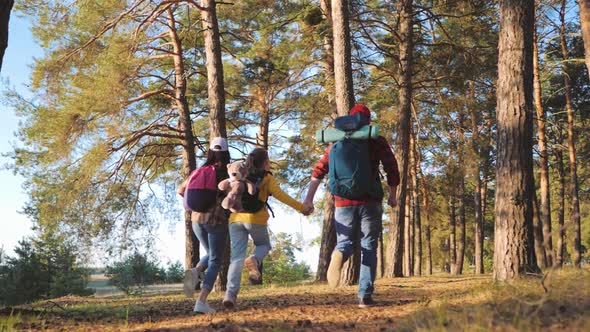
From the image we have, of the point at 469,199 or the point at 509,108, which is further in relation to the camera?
the point at 469,199

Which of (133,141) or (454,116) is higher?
(454,116)

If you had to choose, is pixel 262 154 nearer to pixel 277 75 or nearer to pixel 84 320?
pixel 84 320

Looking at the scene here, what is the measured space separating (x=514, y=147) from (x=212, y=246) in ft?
13.5

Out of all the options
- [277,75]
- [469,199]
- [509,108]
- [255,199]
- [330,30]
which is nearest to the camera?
[255,199]

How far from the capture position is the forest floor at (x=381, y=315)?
3.72 metres

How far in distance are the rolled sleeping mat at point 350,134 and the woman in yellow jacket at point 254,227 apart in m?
0.71

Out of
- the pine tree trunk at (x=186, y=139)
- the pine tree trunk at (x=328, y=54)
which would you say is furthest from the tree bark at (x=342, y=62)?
the pine tree trunk at (x=186, y=139)

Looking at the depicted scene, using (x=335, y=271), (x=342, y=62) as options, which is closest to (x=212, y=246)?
(x=335, y=271)

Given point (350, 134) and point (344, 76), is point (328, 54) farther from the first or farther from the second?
point (350, 134)

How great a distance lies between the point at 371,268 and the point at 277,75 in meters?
12.4

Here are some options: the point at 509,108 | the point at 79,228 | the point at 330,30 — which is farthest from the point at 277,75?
the point at 509,108

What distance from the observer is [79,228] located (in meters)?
15.8

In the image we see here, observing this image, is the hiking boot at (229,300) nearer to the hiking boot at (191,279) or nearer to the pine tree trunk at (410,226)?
the hiking boot at (191,279)

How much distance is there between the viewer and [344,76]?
959 cm
